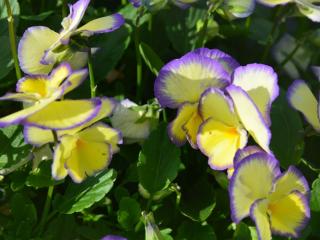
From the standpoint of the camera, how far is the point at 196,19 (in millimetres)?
1189

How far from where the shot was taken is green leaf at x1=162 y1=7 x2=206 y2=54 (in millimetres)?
1131

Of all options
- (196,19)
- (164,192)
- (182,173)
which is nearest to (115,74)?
(196,19)

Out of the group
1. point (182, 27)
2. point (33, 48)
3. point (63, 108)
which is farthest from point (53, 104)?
point (182, 27)

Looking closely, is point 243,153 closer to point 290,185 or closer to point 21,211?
point 290,185

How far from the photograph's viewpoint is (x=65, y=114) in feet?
2.19

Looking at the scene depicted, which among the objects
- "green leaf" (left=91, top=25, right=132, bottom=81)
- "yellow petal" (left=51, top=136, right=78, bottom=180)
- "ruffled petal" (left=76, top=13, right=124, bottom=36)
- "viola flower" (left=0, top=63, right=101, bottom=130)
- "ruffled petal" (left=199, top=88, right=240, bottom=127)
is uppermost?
"ruffled petal" (left=76, top=13, right=124, bottom=36)

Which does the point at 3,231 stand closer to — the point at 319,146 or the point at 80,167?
the point at 80,167

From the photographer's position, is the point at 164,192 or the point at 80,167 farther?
the point at 164,192

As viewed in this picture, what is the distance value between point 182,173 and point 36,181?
252 mm

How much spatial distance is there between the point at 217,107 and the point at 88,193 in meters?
0.20

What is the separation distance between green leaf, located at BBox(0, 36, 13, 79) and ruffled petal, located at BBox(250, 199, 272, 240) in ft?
1.43

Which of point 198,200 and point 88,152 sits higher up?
point 88,152

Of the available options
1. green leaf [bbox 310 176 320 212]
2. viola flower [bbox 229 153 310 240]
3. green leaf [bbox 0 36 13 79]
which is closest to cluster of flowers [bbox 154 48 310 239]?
viola flower [bbox 229 153 310 240]

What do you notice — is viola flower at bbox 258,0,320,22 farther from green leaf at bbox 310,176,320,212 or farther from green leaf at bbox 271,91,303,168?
green leaf at bbox 310,176,320,212
